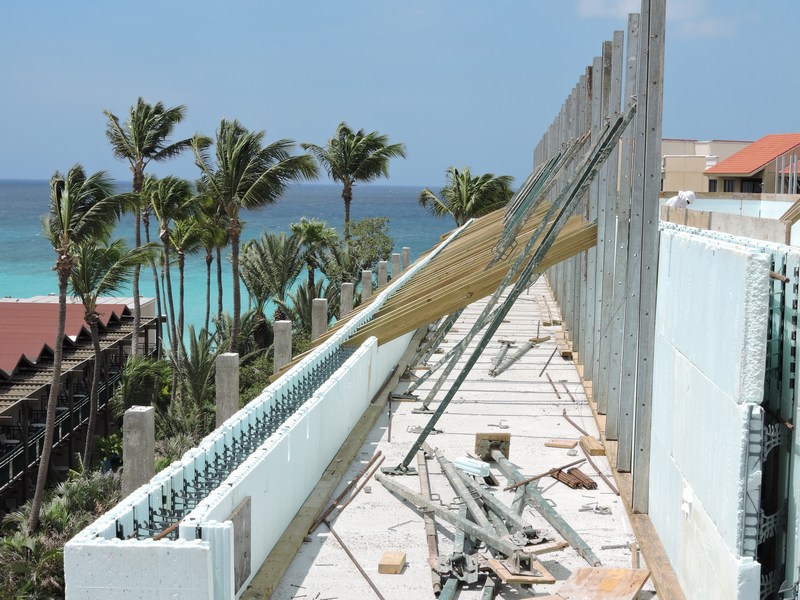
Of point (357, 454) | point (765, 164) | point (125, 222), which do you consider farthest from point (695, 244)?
point (125, 222)

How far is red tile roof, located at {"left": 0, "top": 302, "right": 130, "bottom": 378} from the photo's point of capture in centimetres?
2273

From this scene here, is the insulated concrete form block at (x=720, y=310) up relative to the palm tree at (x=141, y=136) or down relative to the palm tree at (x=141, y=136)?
down

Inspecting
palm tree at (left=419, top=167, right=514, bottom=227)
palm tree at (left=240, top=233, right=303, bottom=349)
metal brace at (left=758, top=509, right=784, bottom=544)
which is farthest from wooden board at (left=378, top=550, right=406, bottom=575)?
palm tree at (left=419, top=167, right=514, bottom=227)

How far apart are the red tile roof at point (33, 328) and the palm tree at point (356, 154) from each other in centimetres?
1060

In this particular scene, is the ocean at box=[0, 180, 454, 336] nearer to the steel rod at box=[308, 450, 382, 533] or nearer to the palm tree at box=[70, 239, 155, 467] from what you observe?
the palm tree at box=[70, 239, 155, 467]

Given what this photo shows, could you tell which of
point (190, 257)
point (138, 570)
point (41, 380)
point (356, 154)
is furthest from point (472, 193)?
point (190, 257)

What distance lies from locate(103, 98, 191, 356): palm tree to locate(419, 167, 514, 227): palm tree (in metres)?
13.8

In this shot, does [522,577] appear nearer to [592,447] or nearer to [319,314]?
[592,447]

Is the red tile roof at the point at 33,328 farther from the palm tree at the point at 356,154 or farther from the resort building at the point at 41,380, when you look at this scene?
the palm tree at the point at 356,154

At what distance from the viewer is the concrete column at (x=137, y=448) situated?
7223 millimetres

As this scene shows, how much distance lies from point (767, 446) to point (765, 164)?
4225cm

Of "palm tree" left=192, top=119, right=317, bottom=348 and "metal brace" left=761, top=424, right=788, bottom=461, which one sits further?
"palm tree" left=192, top=119, right=317, bottom=348

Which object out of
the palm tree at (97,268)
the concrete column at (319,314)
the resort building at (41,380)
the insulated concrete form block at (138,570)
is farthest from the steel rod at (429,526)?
the palm tree at (97,268)

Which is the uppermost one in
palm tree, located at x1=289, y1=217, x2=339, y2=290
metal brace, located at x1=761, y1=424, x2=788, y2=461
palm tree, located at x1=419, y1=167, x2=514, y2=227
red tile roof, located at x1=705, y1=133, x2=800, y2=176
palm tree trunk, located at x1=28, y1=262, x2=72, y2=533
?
red tile roof, located at x1=705, y1=133, x2=800, y2=176
